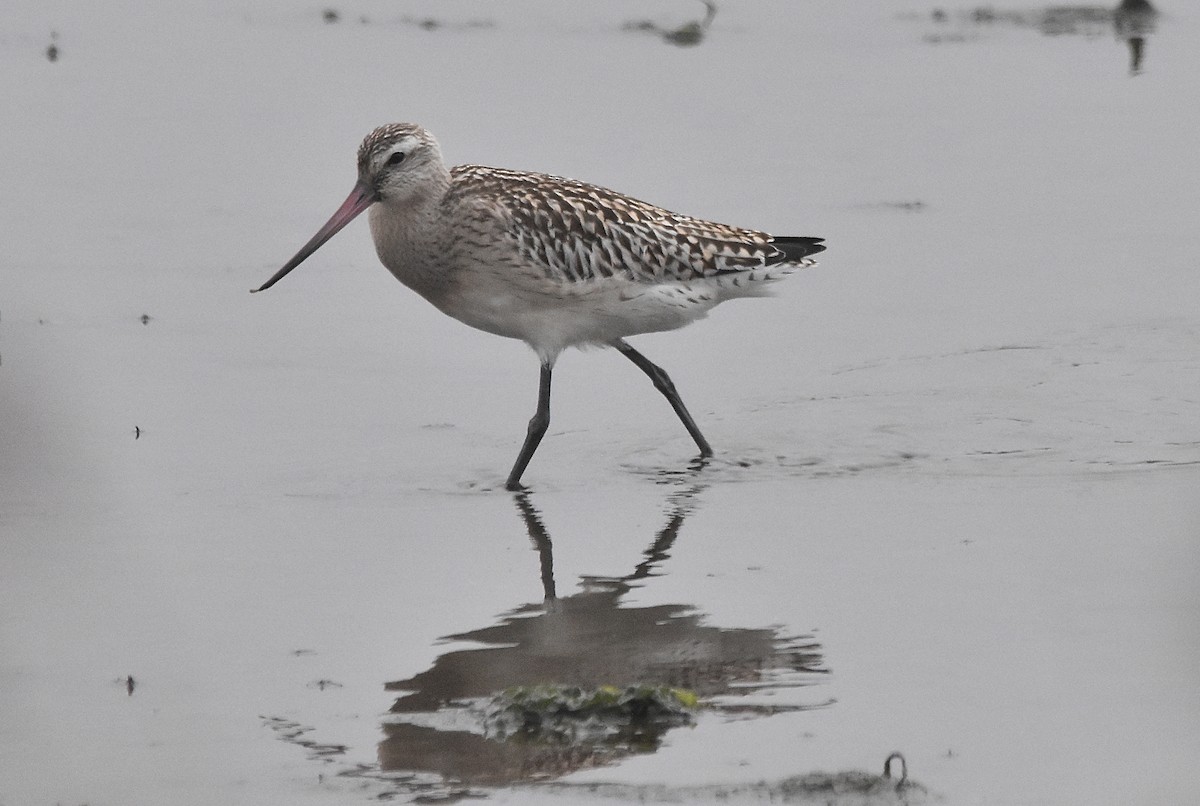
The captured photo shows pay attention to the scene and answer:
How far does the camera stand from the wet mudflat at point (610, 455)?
507cm

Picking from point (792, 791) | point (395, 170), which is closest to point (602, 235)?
point (395, 170)

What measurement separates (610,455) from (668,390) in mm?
400

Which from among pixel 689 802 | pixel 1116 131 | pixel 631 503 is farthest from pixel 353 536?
pixel 1116 131

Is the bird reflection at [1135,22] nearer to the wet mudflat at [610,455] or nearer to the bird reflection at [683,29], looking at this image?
the wet mudflat at [610,455]

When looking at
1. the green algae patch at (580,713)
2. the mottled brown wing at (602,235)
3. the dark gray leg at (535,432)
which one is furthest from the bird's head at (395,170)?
the green algae patch at (580,713)

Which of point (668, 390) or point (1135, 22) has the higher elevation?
point (1135, 22)

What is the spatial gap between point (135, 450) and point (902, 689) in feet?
12.0

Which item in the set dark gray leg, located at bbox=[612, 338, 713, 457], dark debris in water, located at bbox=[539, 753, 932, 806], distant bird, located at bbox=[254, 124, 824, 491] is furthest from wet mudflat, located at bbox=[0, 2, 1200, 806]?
distant bird, located at bbox=[254, 124, 824, 491]

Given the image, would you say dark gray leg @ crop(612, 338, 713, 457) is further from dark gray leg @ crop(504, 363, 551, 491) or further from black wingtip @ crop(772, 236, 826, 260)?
black wingtip @ crop(772, 236, 826, 260)

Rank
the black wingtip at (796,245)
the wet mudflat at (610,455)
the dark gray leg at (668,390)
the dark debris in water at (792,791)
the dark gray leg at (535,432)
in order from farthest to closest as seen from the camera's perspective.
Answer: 1. the black wingtip at (796,245)
2. the dark gray leg at (668,390)
3. the dark gray leg at (535,432)
4. the wet mudflat at (610,455)
5. the dark debris in water at (792,791)

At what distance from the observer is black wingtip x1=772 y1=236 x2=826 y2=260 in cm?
866

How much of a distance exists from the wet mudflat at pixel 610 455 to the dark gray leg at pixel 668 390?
13 cm

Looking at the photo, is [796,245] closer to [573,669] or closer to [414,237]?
[414,237]

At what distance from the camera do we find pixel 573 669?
5695 millimetres
